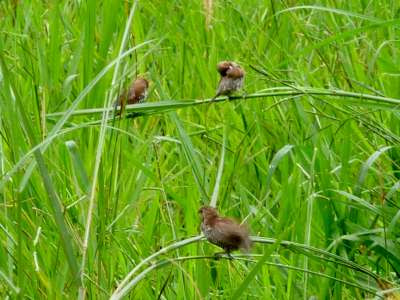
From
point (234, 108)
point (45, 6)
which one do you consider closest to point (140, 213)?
point (234, 108)

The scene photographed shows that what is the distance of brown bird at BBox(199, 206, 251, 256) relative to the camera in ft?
7.69

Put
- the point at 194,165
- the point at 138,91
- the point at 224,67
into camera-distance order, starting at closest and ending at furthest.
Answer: the point at 194,165, the point at 224,67, the point at 138,91

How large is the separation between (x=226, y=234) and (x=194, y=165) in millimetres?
421

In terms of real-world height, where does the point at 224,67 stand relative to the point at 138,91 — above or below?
above

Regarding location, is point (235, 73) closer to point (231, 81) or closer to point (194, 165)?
point (231, 81)

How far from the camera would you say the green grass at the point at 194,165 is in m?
2.47

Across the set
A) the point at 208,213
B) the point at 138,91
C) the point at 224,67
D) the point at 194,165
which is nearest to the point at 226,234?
the point at 208,213

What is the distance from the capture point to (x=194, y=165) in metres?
2.75

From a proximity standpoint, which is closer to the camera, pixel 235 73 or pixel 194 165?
pixel 194 165

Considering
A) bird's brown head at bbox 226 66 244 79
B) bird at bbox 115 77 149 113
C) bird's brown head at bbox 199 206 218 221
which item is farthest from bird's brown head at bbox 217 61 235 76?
bird's brown head at bbox 199 206 218 221

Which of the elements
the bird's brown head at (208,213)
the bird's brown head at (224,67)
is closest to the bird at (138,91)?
the bird's brown head at (224,67)

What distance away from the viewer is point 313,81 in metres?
3.88

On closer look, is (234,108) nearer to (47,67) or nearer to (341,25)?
(47,67)

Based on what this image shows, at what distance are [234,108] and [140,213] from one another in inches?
29.3
